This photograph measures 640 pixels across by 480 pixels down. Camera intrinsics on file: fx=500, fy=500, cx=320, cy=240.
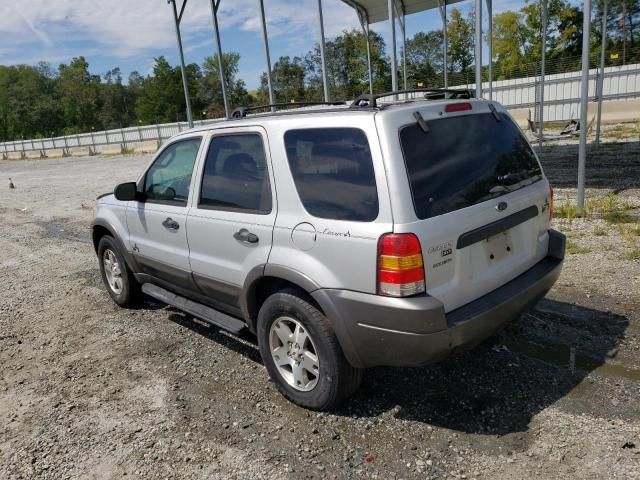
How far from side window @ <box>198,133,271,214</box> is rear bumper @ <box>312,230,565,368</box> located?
2.90 ft

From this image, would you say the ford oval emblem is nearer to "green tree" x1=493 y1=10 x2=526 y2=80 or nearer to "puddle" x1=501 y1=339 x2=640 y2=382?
"puddle" x1=501 y1=339 x2=640 y2=382

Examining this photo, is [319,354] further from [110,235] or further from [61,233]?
[61,233]

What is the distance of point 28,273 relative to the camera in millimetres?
7305

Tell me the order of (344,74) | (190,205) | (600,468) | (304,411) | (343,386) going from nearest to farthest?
(600,468), (343,386), (304,411), (190,205), (344,74)

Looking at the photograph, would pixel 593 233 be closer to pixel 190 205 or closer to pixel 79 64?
pixel 190 205

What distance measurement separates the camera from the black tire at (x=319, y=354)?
3.01 m

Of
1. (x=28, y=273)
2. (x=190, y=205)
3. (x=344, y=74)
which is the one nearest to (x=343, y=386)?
(x=190, y=205)

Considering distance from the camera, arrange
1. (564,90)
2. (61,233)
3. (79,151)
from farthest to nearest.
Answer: (79,151), (564,90), (61,233)

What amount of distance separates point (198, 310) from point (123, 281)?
1631 mm

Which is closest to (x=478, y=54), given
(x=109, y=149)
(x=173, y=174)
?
(x=173, y=174)

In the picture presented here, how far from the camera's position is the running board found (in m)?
3.78

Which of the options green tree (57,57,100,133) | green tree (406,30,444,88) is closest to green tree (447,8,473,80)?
green tree (406,30,444,88)

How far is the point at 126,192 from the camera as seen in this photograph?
462 cm

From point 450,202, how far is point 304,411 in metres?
1.67
